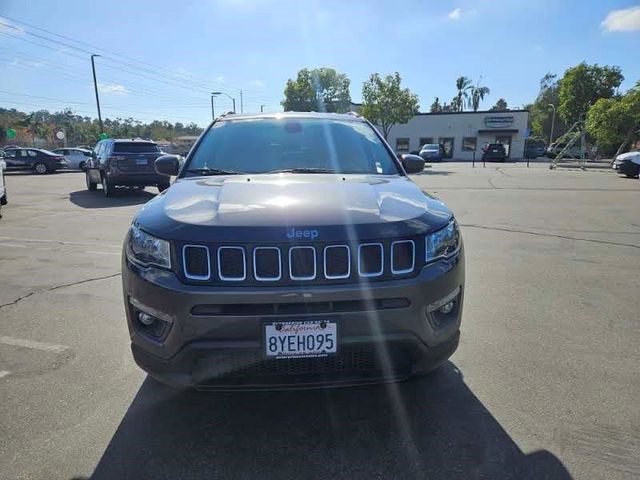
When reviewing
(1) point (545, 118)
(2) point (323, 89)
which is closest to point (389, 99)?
(2) point (323, 89)

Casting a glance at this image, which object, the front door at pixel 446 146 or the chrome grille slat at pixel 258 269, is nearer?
the chrome grille slat at pixel 258 269

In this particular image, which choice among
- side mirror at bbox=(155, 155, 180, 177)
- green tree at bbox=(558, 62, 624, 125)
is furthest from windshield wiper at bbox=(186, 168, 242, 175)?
green tree at bbox=(558, 62, 624, 125)

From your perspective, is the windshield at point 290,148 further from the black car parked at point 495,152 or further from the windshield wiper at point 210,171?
the black car parked at point 495,152

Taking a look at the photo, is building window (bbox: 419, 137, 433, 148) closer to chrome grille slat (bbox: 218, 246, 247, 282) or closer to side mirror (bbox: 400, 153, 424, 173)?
side mirror (bbox: 400, 153, 424, 173)

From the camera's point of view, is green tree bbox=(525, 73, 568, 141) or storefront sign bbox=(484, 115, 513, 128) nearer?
storefront sign bbox=(484, 115, 513, 128)

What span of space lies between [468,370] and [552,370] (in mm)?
595

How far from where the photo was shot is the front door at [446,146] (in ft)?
175

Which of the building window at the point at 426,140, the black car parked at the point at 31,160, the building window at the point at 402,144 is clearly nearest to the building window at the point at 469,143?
the building window at the point at 426,140

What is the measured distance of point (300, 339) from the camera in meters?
2.16

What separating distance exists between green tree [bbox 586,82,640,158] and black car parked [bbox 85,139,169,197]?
109 ft

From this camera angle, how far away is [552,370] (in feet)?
10.4

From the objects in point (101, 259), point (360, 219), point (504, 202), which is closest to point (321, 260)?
point (360, 219)

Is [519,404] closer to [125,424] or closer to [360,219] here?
[360,219]

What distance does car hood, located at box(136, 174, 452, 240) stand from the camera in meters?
2.23
